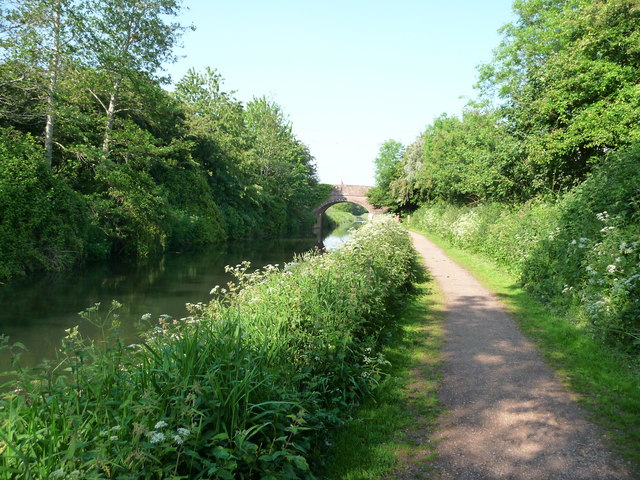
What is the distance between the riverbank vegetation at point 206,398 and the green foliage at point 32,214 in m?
11.0

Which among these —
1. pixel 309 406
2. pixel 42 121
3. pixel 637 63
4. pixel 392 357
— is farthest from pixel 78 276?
pixel 637 63

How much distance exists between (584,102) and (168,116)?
21723 millimetres

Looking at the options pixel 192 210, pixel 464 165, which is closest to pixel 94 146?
pixel 192 210

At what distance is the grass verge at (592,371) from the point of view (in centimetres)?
411

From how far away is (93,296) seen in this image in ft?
39.9

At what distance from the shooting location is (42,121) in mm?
17375

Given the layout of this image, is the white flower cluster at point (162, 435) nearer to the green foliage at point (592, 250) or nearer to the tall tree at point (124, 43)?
the green foliage at point (592, 250)

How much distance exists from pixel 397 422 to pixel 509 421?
1080 mm

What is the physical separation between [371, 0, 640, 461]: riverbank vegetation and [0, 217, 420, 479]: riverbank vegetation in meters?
2.81

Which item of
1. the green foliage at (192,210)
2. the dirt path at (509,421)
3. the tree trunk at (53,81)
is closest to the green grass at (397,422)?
the dirt path at (509,421)

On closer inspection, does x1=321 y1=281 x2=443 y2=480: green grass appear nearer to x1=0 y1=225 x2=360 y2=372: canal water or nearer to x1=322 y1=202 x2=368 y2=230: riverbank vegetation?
x1=0 y1=225 x2=360 y2=372: canal water

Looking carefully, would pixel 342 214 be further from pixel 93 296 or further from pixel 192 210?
pixel 93 296

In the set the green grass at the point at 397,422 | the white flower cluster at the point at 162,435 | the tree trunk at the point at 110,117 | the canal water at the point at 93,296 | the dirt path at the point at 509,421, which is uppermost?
the tree trunk at the point at 110,117

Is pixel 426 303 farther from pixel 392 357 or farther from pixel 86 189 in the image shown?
pixel 86 189
